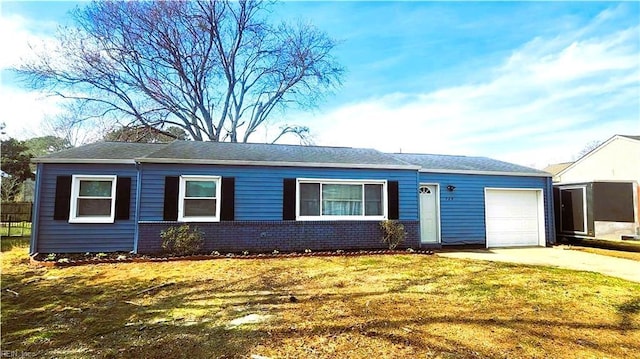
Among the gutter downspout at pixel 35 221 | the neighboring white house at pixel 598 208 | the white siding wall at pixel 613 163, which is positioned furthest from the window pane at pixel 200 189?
the white siding wall at pixel 613 163

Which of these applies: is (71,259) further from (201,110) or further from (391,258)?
(201,110)

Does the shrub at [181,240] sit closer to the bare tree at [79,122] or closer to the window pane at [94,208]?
the window pane at [94,208]

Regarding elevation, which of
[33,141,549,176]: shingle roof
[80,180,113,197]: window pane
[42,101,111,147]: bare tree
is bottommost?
[80,180,113,197]: window pane

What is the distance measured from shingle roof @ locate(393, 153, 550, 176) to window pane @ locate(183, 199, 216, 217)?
21.9 feet

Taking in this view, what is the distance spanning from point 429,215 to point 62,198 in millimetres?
11160

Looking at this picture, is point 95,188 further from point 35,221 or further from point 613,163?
point 613,163

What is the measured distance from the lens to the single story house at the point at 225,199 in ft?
30.8

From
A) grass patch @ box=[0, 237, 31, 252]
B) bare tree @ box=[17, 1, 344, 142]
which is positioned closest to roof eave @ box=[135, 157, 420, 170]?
grass patch @ box=[0, 237, 31, 252]

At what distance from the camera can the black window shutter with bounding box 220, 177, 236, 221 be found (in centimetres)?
948

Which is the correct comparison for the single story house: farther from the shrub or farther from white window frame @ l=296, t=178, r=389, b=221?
the shrub

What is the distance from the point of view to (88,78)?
1877 centimetres

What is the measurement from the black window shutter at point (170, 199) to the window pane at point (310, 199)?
3530 millimetres

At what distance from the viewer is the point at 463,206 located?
37.1ft

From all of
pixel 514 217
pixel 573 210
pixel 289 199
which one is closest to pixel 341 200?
pixel 289 199
